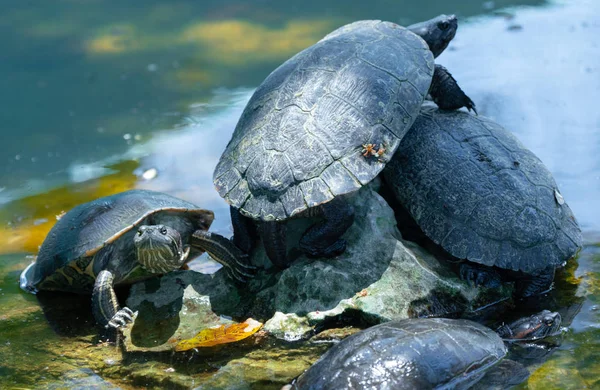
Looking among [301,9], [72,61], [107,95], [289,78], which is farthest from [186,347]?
[301,9]

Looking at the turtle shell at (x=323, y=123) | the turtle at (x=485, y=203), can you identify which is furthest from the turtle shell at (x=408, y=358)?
the turtle shell at (x=323, y=123)

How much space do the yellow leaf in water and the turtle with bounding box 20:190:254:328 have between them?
484 mm

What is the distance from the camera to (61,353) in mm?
4809

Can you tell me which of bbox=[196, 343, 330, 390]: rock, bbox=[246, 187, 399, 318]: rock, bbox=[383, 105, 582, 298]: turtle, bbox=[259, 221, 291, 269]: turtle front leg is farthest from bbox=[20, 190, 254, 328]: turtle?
bbox=[383, 105, 582, 298]: turtle

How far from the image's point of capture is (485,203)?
5.18 m

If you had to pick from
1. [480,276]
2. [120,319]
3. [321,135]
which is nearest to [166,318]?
[120,319]

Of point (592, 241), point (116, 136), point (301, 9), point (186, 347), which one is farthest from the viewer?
point (301, 9)

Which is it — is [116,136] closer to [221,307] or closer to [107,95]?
[107,95]

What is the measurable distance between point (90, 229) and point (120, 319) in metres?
0.74

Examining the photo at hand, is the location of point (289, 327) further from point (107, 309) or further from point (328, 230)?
point (107, 309)

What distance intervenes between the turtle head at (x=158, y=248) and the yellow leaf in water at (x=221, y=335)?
58cm

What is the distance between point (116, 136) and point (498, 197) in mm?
4685

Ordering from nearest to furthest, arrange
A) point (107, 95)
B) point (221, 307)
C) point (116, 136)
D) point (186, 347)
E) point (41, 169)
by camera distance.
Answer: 1. point (186, 347)
2. point (221, 307)
3. point (41, 169)
4. point (116, 136)
5. point (107, 95)

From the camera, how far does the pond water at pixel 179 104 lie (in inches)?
194
